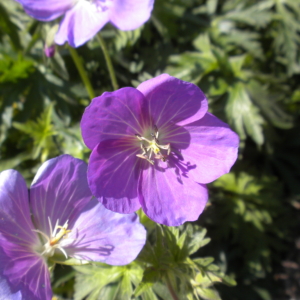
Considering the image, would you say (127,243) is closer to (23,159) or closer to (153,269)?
(153,269)

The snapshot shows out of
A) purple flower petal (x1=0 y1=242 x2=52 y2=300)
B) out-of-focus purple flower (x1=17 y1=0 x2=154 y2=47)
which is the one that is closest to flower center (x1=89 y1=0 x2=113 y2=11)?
out-of-focus purple flower (x1=17 y1=0 x2=154 y2=47)

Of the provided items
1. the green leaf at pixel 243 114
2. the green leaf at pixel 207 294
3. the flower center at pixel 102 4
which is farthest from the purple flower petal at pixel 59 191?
the green leaf at pixel 243 114

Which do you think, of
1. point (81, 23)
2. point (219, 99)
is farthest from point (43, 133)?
point (219, 99)

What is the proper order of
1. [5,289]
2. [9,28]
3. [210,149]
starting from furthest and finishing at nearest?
[9,28], [210,149], [5,289]

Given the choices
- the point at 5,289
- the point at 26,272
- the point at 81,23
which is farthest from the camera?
the point at 81,23

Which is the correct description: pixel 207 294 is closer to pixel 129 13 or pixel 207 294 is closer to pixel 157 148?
pixel 157 148

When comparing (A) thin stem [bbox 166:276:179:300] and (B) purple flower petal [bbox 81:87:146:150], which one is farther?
(A) thin stem [bbox 166:276:179:300]

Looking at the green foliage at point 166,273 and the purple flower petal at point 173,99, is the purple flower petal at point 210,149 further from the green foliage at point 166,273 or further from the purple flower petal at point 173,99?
the green foliage at point 166,273

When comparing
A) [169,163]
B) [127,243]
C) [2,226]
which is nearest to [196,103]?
[169,163]

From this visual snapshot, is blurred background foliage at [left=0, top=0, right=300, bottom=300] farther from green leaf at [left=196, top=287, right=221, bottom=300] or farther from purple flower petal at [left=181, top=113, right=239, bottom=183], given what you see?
purple flower petal at [left=181, top=113, right=239, bottom=183]
